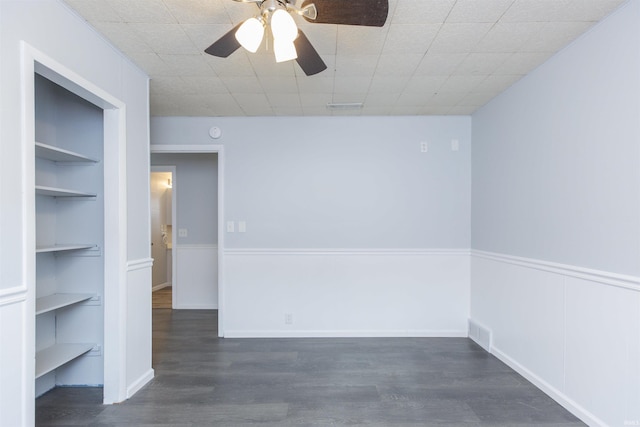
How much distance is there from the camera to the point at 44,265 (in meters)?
2.47

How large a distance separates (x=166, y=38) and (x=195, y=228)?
10.9ft

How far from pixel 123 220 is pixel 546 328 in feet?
10.3

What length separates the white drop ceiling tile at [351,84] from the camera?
9.14ft

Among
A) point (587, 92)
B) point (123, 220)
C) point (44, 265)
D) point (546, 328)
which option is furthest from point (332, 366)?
point (587, 92)

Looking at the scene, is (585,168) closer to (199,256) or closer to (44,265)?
(44,265)

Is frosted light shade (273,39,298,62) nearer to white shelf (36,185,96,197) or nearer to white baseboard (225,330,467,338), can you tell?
white shelf (36,185,96,197)

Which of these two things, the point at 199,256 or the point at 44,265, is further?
the point at 199,256

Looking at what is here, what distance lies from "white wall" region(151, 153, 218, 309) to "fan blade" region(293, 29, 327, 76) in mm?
3343

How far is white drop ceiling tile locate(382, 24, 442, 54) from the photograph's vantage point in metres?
2.05

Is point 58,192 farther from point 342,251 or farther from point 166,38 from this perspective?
point 342,251

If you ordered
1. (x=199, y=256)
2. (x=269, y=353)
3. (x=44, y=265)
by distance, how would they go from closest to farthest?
(x=44, y=265), (x=269, y=353), (x=199, y=256)

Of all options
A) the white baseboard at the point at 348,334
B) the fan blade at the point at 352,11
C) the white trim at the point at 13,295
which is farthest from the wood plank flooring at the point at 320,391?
the fan blade at the point at 352,11

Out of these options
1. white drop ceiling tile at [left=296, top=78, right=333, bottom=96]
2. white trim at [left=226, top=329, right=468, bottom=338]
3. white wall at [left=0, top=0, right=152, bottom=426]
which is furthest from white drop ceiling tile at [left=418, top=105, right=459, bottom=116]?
white wall at [left=0, top=0, right=152, bottom=426]

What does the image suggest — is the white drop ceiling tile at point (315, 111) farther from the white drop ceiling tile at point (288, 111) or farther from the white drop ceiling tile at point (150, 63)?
the white drop ceiling tile at point (150, 63)
